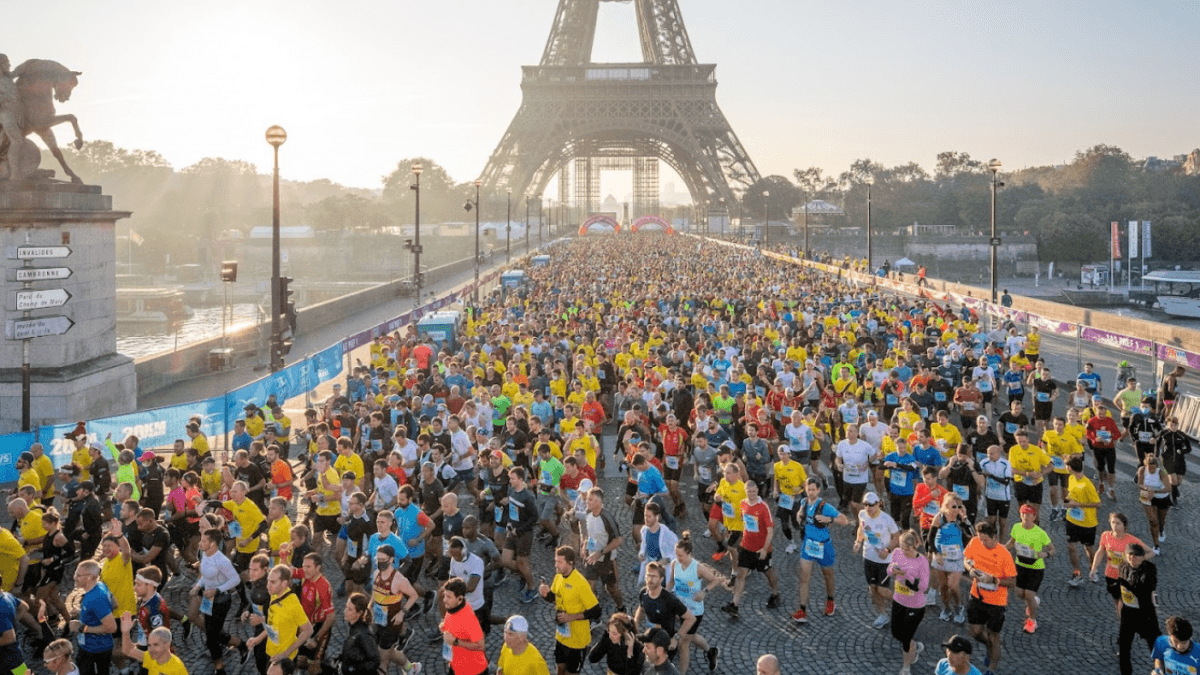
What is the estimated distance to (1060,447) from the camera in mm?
10734

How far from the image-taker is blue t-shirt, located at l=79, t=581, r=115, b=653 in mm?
6699

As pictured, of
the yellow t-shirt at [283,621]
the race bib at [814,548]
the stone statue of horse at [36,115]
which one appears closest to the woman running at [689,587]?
the race bib at [814,548]

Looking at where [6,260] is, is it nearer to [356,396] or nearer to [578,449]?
[356,396]

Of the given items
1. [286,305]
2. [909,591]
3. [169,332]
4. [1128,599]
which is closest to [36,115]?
[286,305]

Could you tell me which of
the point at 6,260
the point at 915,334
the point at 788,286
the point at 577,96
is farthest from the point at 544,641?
the point at 577,96

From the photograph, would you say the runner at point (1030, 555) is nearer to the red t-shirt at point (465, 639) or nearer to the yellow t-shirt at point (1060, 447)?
the yellow t-shirt at point (1060, 447)

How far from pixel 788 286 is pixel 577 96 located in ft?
158

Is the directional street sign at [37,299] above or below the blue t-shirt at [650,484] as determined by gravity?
above

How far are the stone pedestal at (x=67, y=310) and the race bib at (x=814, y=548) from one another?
12166 mm

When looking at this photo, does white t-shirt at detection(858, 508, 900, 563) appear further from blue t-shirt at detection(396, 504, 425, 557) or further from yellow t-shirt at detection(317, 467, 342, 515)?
yellow t-shirt at detection(317, 467, 342, 515)

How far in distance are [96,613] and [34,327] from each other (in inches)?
304

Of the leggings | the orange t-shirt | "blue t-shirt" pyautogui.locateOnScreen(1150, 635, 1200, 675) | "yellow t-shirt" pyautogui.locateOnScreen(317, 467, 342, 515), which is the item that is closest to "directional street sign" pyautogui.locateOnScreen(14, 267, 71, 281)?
"yellow t-shirt" pyautogui.locateOnScreen(317, 467, 342, 515)

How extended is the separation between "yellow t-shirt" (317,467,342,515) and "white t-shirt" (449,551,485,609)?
2.53 metres

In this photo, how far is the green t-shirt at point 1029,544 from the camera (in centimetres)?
781
